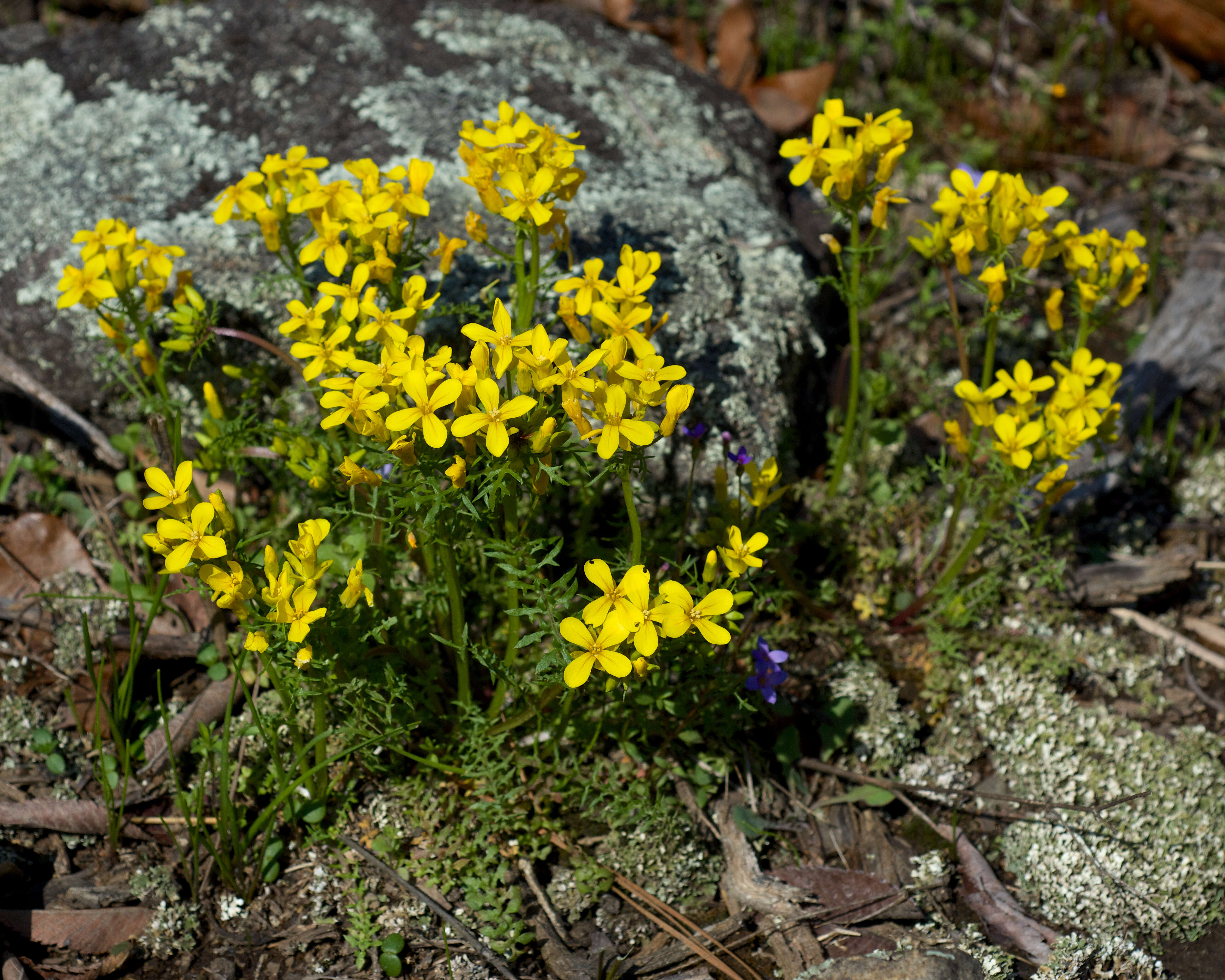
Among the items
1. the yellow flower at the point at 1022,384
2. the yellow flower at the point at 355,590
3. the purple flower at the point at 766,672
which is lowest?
the purple flower at the point at 766,672

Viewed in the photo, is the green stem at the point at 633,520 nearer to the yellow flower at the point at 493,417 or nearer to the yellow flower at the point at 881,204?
the yellow flower at the point at 493,417

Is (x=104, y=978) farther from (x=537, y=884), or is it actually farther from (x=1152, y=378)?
(x=1152, y=378)

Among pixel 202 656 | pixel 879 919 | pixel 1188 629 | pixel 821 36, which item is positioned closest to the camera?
pixel 879 919

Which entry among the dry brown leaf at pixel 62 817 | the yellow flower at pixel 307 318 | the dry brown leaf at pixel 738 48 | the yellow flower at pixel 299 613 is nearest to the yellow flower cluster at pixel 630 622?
the yellow flower at pixel 299 613

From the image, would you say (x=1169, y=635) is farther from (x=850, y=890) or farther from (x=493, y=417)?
(x=493, y=417)

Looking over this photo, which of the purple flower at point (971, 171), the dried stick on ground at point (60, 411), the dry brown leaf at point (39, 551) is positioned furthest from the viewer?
the purple flower at point (971, 171)

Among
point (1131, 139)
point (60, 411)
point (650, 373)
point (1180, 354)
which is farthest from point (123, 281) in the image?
point (1131, 139)

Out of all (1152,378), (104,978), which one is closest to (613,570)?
(104,978)
